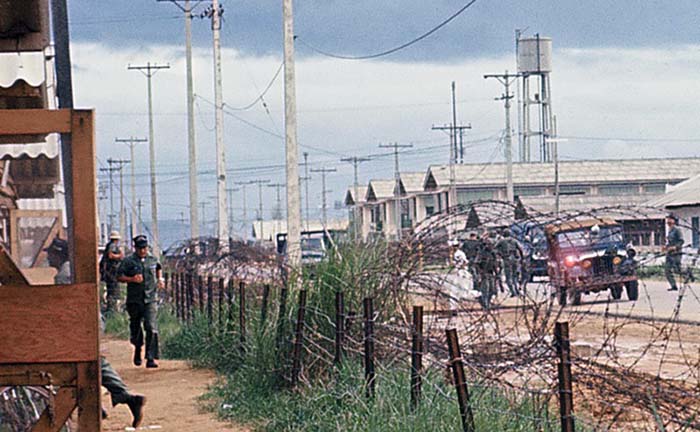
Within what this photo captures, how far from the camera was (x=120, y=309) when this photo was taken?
25.5 meters

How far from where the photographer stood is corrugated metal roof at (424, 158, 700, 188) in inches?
2975

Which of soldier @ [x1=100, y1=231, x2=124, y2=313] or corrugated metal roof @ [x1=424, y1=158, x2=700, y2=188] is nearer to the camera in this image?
soldier @ [x1=100, y1=231, x2=124, y2=313]

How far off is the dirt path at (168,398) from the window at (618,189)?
5883 cm

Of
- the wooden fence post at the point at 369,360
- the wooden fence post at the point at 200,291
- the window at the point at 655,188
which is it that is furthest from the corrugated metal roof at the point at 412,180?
the wooden fence post at the point at 369,360

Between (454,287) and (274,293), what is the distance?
366 centimetres

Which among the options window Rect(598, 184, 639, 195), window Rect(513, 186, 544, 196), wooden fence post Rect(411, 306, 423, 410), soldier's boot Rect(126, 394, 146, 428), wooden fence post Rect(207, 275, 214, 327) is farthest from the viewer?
window Rect(513, 186, 544, 196)

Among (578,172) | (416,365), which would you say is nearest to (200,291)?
(416,365)

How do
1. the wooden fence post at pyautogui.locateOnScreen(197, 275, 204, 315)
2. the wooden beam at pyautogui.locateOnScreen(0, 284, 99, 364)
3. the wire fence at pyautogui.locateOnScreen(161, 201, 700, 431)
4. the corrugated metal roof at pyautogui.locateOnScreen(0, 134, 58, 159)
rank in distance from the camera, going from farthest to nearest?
the wooden fence post at pyautogui.locateOnScreen(197, 275, 204, 315) → the corrugated metal roof at pyautogui.locateOnScreen(0, 134, 58, 159) → the wire fence at pyautogui.locateOnScreen(161, 201, 700, 431) → the wooden beam at pyautogui.locateOnScreen(0, 284, 99, 364)

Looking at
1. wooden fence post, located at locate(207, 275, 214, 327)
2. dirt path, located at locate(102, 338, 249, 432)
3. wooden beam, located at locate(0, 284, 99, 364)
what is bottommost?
dirt path, located at locate(102, 338, 249, 432)

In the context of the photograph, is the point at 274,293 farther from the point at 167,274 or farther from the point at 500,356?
the point at 167,274

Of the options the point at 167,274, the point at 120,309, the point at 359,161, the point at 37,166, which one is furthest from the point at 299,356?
the point at 359,161

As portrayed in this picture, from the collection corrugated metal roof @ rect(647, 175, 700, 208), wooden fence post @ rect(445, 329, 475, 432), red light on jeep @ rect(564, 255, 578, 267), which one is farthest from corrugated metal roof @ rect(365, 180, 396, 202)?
wooden fence post @ rect(445, 329, 475, 432)

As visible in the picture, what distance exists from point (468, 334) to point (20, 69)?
3976 mm

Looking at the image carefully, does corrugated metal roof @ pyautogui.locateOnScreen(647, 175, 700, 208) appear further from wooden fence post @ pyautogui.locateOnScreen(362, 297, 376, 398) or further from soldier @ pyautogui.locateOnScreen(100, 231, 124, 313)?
wooden fence post @ pyautogui.locateOnScreen(362, 297, 376, 398)
